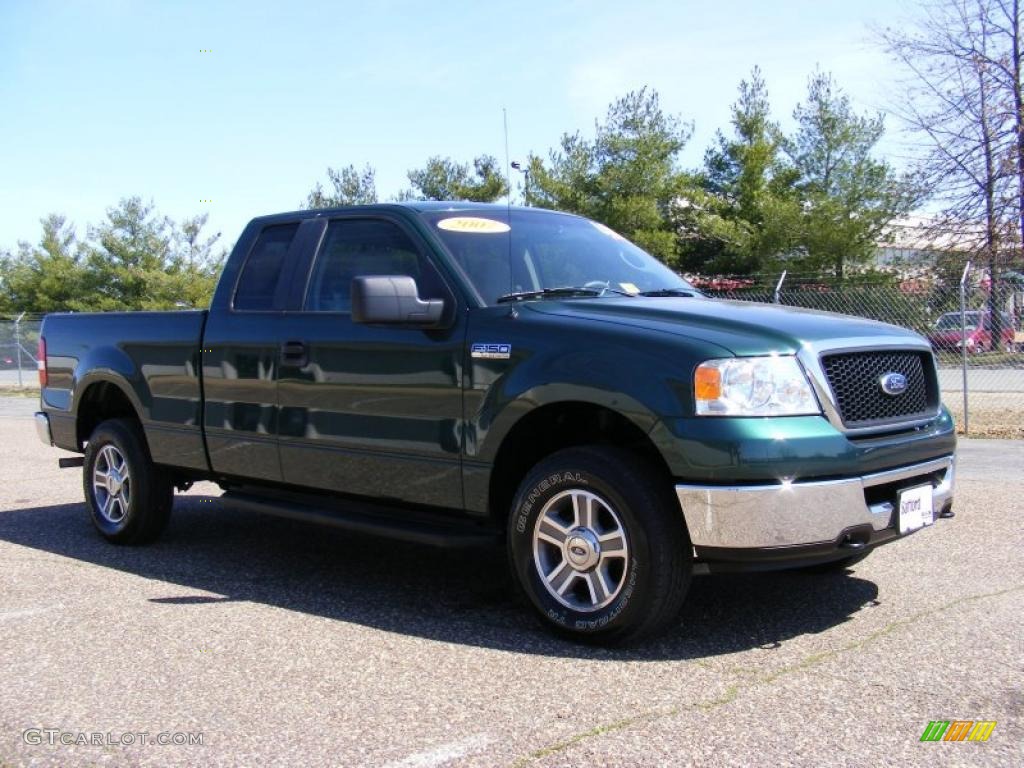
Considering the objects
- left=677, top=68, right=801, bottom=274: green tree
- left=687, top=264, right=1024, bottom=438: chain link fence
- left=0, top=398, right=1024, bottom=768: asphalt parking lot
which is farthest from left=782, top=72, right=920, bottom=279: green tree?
left=0, top=398, right=1024, bottom=768: asphalt parking lot

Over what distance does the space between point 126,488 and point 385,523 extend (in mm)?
2350

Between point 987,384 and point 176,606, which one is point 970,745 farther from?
point 987,384

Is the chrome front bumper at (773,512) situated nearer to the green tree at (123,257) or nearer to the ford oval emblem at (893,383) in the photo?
the ford oval emblem at (893,383)

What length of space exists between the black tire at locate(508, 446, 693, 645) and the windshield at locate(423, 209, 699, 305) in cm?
97

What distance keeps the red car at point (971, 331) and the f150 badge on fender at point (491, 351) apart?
33.6 ft

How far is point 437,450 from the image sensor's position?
4.84m

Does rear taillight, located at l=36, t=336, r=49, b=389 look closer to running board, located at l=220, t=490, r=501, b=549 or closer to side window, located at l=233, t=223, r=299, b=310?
side window, located at l=233, t=223, r=299, b=310

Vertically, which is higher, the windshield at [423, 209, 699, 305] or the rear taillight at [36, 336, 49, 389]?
the windshield at [423, 209, 699, 305]

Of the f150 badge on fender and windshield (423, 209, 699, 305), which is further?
windshield (423, 209, 699, 305)

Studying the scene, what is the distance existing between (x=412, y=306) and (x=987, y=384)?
13151 mm

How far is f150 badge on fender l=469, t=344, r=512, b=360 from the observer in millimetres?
4562

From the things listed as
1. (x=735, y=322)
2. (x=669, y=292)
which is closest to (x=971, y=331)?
(x=669, y=292)

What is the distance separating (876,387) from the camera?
4406 millimetres

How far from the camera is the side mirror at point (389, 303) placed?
15.3 feet
